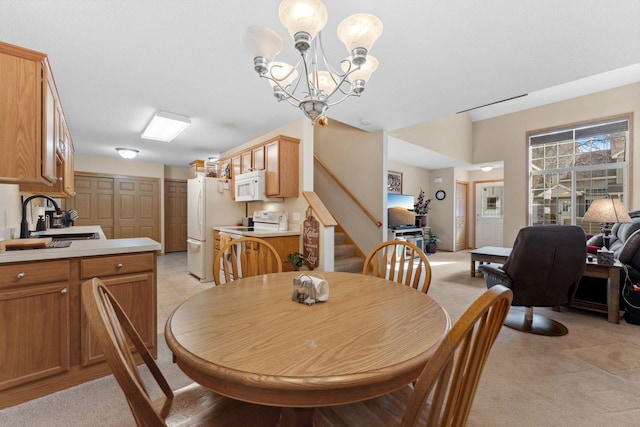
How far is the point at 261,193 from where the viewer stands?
395 centimetres

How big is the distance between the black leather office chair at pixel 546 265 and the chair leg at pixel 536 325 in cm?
1

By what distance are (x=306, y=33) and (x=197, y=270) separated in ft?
13.7

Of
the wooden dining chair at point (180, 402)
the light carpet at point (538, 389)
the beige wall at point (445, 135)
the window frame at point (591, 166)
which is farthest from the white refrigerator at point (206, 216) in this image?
the window frame at point (591, 166)

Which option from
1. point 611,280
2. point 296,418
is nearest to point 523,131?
point 611,280

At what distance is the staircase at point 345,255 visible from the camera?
4.16 meters

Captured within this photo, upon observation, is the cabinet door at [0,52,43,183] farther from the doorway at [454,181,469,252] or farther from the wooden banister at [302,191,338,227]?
the doorway at [454,181,469,252]

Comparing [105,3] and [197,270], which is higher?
[105,3]

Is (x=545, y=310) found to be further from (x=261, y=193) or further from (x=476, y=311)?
(x=261, y=193)

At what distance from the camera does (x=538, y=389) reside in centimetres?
174

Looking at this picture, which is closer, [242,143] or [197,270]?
[197,270]

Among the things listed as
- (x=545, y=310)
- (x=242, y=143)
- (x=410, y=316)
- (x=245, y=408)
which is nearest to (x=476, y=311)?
(x=410, y=316)

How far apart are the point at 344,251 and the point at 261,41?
3.56m

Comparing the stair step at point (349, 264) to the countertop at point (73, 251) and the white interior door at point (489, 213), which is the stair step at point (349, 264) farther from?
the white interior door at point (489, 213)

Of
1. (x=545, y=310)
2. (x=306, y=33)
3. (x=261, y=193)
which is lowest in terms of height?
(x=545, y=310)
